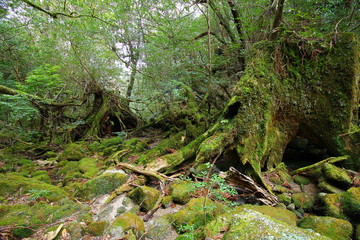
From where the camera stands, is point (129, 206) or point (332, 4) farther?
point (332, 4)

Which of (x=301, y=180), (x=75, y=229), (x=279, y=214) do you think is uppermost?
(x=75, y=229)

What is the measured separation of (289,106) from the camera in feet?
14.3

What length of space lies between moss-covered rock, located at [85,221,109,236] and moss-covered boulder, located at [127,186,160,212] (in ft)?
2.73

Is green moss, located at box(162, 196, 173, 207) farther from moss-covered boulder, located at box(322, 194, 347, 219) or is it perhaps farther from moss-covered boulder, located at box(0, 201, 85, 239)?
moss-covered boulder, located at box(322, 194, 347, 219)

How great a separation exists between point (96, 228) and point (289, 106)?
4.97 m

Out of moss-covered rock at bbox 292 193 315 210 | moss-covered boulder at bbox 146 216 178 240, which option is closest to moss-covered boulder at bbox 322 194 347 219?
moss-covered rock at bbox 292 193 315 210

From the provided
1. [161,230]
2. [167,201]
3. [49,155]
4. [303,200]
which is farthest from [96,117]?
[303,200]

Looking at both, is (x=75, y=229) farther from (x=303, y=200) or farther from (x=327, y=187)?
(x=327, y=187)

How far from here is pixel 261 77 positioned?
4262 millimetres

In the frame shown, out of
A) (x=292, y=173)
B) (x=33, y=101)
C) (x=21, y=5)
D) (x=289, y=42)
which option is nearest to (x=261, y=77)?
(x=289, y=42)

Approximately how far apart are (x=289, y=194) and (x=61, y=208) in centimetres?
448

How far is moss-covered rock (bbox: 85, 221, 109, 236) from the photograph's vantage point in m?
2.58

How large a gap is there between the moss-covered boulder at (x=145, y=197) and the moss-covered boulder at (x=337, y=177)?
3.57 m

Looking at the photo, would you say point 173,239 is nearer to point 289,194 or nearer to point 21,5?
point 289,194
